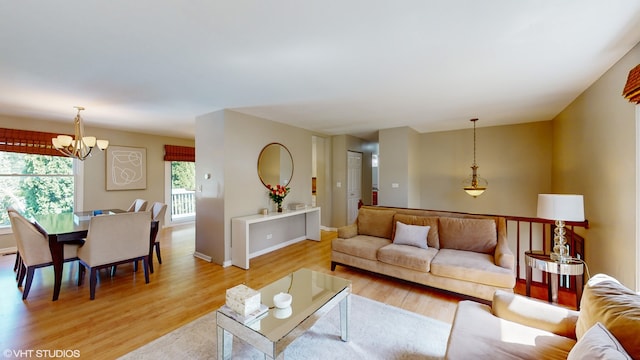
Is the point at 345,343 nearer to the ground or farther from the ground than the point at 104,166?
nearer to the ground

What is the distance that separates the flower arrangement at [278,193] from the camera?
14.9ft

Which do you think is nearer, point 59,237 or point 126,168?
point 59,237

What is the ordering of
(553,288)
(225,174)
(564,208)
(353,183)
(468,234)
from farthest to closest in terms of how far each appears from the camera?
(353,183) → (225,174) → (468,234) → (553,288) → (564,208)

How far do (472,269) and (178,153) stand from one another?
6.76 meters

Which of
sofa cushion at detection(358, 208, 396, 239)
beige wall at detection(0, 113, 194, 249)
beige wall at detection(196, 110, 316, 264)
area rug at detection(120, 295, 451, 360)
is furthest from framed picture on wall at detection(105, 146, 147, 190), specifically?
sofa cushion at detection(358, 208, 396, 239)

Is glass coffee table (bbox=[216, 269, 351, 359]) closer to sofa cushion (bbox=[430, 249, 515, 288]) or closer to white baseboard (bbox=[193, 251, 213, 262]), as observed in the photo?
sofa cushion (bbox=[430, 249, 515, 288])

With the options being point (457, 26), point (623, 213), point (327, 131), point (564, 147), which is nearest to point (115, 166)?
point (327, 131)

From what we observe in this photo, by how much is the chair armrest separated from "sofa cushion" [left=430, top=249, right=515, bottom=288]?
55 millimetres

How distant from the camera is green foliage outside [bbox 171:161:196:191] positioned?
21.8 feet

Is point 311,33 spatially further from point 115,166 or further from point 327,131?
point 115,166

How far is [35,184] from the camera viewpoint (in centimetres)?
459

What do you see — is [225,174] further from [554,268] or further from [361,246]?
[554,268]

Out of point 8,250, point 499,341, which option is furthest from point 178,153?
point 499,341

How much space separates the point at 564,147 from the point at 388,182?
284 cm
